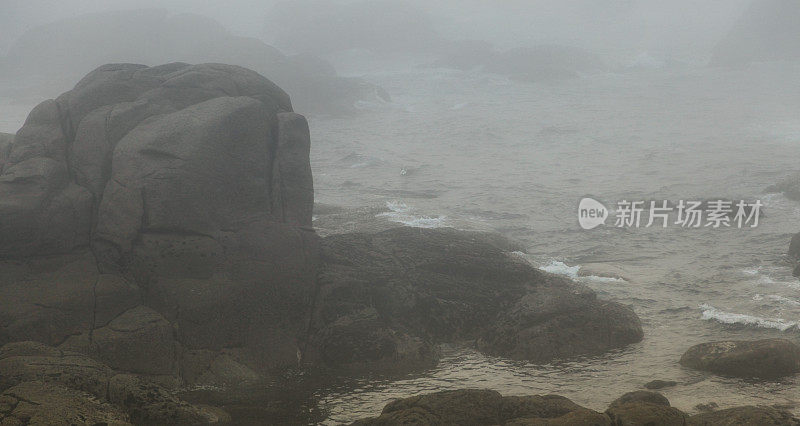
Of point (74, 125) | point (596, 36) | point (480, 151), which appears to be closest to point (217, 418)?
point (74, 125)

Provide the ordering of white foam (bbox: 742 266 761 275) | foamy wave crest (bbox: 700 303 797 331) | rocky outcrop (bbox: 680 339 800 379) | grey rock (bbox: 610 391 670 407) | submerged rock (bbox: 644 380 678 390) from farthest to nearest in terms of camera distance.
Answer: white foam (bbox: 742 266 761 275) → foamy wave crest (bbox: 700 303 797 331) → rocky outcrop (bbox: 680 339 800 379) → submerged rock (bbox: 644 380 678 390) → grey rock (bbox: 610 391 670 407)

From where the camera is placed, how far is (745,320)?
11.6m

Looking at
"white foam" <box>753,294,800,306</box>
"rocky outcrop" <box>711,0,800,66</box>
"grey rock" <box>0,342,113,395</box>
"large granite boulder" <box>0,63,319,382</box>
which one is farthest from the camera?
"rocky outcrop" <box>711,0,800,66</box>

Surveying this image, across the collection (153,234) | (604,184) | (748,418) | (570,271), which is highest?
(604,184)

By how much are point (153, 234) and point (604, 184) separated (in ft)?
56.9

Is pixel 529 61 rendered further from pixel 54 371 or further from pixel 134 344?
pixel 54 371

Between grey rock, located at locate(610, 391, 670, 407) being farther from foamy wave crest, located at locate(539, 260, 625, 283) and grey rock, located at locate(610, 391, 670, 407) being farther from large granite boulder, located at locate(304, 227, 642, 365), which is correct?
foamy wave crest, located at locate(539, 260, 625, 283)

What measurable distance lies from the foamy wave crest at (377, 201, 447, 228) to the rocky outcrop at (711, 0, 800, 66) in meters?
42.3

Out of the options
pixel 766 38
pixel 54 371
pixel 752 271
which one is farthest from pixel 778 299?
pixel 766 38

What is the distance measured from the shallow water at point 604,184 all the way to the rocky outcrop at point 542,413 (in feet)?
3.83

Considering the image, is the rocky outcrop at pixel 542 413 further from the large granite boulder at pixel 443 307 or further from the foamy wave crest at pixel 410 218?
the foamy wave crest at pixel 410 218

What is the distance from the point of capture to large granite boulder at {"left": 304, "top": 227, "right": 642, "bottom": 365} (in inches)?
417
